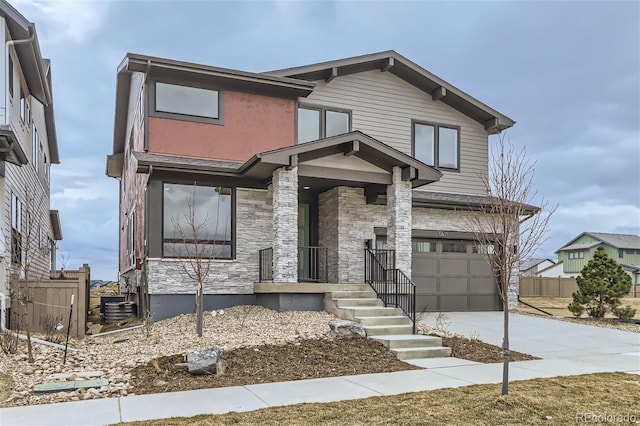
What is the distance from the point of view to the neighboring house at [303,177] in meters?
12.8

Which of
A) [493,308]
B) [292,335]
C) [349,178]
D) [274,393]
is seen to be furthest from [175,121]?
[493,308]

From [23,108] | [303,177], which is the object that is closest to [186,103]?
[303,177]

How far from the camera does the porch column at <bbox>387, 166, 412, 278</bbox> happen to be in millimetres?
13617

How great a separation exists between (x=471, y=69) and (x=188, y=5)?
14130mm

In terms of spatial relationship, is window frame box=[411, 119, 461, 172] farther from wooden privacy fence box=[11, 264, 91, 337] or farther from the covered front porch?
wooden privacy fence box=[11, 264, 91, 337]

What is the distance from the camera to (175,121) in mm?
13391

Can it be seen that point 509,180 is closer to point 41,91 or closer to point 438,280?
point 438,280

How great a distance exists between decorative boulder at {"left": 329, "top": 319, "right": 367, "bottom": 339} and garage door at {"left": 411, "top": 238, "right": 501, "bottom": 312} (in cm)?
567

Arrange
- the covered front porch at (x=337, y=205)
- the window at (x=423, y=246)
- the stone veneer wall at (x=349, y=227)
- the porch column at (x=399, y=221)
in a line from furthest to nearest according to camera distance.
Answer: the window at (x=423, y=246)
the stone veneer wall at (x=349, y=227)
the porch column at (x=399, y=221)
the covered front porch at (x=337, y=205)

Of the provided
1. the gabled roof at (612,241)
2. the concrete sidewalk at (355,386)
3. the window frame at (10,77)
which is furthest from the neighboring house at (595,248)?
the window frame at (10,77)

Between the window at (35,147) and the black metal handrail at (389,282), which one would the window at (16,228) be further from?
the black metal handrail at (389,282)

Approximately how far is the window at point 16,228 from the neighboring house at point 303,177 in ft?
10.0

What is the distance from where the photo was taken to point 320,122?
50.9 feet

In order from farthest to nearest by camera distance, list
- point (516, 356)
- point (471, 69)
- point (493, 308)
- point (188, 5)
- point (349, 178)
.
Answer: point (471, 69) → point (493, 308) → point (188, 5) → point (349, 178) → point (516, 356)
